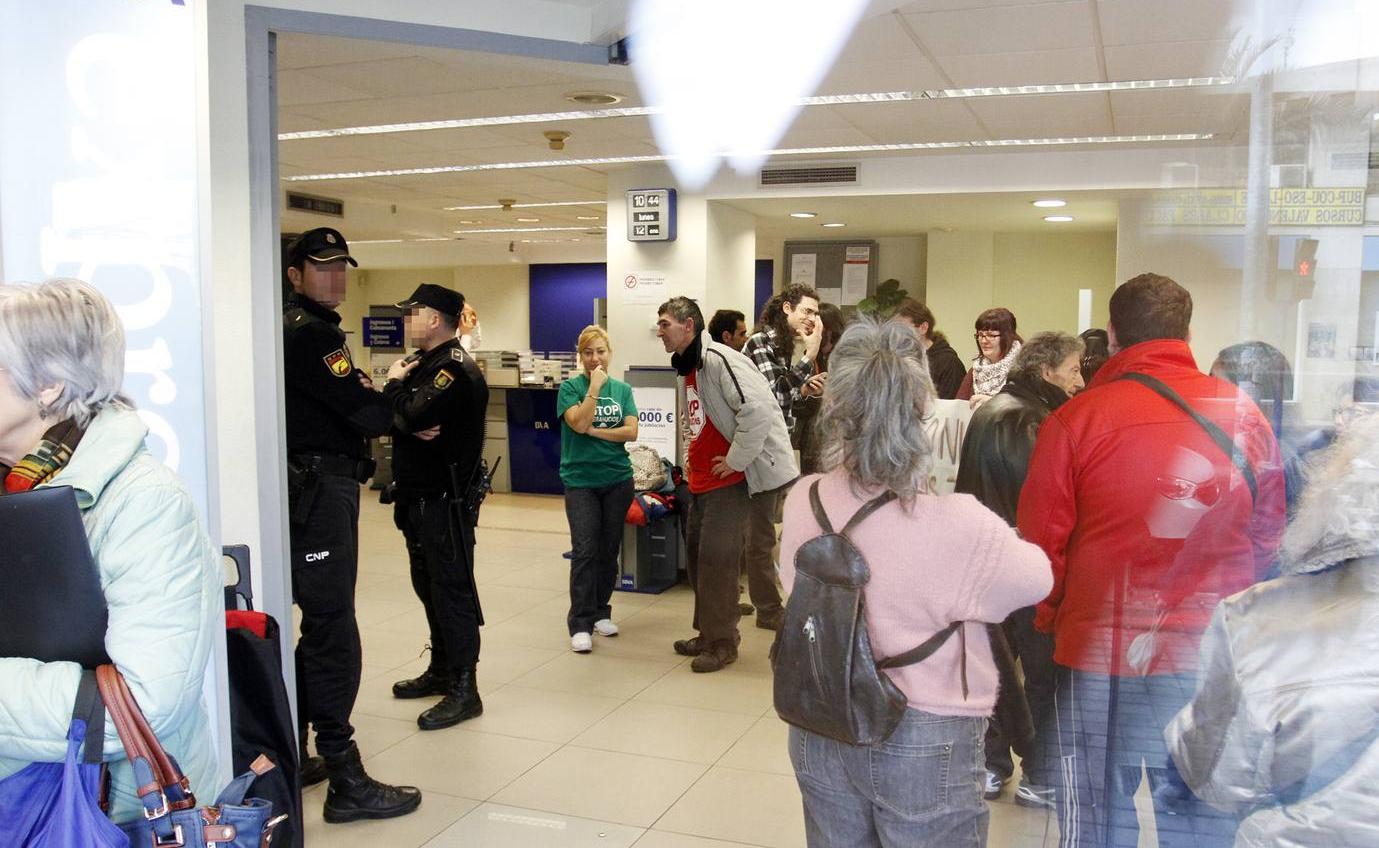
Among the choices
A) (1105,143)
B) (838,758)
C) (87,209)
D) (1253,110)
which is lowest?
(838,758)

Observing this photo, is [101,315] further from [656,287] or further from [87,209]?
[656,287]

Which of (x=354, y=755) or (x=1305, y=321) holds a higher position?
(x=1305, y=321)

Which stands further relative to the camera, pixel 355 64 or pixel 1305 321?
pixel 355 64

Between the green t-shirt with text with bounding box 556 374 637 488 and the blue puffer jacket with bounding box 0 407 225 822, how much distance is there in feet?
11.2

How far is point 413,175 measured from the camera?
8.11 metres

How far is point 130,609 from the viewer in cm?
144

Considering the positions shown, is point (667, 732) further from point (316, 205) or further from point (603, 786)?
point (316, 205)

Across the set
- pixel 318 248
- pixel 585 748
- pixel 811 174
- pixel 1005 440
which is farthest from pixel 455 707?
pixel 811 174

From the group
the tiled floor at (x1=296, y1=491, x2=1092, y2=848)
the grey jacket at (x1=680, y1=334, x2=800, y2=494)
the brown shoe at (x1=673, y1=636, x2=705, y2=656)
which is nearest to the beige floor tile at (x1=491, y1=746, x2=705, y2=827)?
the tiled floor at (x1=296, y1=491, x2=1092, y2=848)

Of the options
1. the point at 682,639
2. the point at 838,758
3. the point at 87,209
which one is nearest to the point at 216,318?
the point at 87,209

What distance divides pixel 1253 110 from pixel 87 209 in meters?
2.30

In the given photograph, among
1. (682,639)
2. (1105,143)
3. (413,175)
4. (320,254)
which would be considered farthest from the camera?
(413,175)

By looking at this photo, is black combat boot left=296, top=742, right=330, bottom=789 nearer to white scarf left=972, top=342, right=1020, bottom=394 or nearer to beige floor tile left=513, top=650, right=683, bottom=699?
beige floor tile left=513, top=650, right=683, bottom=699

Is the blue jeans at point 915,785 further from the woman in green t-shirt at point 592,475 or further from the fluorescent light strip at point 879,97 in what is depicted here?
the fluorescent light strip at point 879,97
